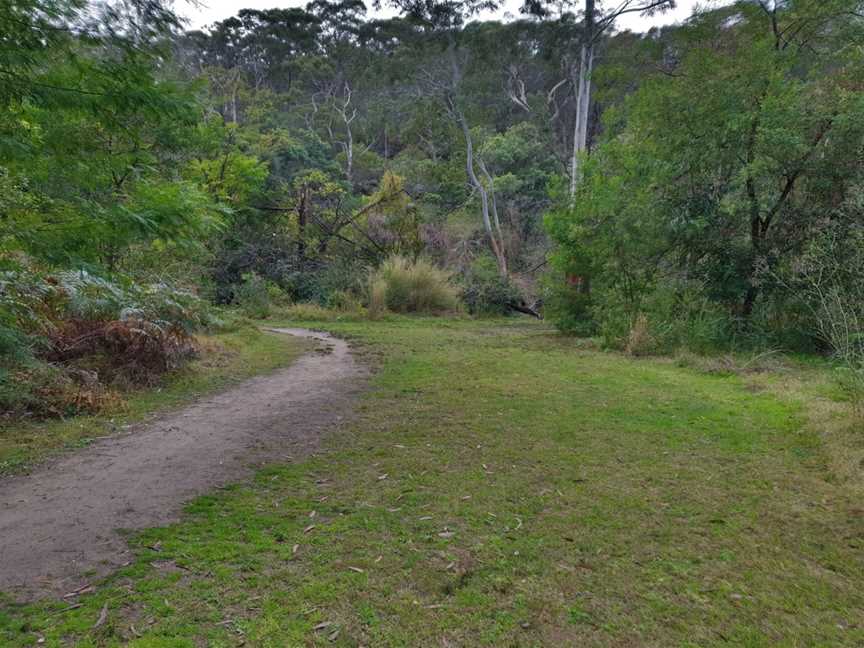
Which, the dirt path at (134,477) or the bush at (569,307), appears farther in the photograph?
the bush at (569,307)

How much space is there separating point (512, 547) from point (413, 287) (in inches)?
530

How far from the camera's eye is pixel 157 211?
10.5 ft

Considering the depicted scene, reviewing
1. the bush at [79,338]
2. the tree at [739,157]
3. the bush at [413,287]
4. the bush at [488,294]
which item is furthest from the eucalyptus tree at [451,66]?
the bush at [79,338]

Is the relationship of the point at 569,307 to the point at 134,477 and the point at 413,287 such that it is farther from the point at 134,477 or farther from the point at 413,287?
the point at 134,477

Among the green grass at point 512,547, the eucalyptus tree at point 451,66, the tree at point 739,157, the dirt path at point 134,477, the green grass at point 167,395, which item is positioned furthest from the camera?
the eucalyptus tree at point 451,66

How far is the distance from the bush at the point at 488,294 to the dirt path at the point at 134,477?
1155 cm

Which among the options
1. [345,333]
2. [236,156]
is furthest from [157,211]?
[236,156]

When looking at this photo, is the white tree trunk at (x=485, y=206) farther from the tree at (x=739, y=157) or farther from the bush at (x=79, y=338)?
the bush at (x=79, y=338)

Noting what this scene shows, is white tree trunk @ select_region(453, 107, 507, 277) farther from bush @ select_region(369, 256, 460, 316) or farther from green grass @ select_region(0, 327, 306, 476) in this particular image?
green grass @ select_region(0, 327, 306, 476)

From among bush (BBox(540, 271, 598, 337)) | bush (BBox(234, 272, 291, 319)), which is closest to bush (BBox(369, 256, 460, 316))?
bush (BBox(234, 272, 291, 319))

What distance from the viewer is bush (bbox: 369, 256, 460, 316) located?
51.0ft

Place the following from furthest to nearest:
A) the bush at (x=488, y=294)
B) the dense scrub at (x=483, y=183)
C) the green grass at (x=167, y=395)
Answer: the bush at (x=488, y=294), the green grass at (x=167, y=395), the dense scrub at (x=483, y=183)

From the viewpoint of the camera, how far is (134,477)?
3381mm

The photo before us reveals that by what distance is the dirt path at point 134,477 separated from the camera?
2381 millimetres
